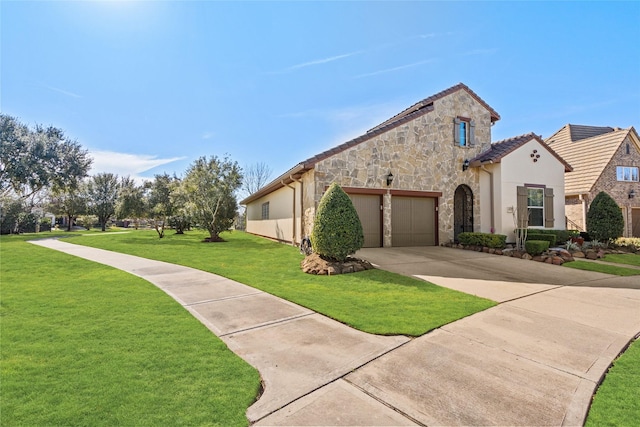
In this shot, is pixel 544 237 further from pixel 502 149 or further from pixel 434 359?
pixel 434 359

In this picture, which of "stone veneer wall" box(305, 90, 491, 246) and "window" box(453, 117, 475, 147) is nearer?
"stone veneer wall" box(305, 90, 491, 246)

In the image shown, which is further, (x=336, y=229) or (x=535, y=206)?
(x=535, y=206)

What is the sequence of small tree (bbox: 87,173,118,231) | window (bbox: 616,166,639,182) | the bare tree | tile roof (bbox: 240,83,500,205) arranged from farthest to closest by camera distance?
the bare tree → small tree (bbox: 87,173,118,231) → window (bbox: 616,166,639,182) → tile roof (bbox: 240,83,500,205)

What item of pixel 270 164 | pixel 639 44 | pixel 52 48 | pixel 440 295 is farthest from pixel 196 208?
pixel 270 164

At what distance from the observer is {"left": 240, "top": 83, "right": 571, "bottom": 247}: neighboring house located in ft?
38.2

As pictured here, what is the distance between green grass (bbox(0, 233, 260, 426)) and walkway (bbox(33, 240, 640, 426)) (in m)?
0.30

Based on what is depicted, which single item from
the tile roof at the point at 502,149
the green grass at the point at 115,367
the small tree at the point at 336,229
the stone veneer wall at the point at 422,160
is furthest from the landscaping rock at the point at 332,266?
the tile roof at the point at 502,149

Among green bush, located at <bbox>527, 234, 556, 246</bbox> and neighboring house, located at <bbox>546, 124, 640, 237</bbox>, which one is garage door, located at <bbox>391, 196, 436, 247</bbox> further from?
neighboring house, located at <bbox>546, 124, 640, 237</bbox>

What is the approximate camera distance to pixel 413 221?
41.3ft

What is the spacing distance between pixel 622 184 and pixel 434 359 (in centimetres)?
2420

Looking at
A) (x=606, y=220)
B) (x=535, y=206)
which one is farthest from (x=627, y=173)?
(x=535, y=206)

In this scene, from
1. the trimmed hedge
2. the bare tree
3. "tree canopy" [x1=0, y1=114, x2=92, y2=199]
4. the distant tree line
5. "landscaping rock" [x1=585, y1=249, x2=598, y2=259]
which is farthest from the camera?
the bare tree

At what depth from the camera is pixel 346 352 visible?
10.5 feet

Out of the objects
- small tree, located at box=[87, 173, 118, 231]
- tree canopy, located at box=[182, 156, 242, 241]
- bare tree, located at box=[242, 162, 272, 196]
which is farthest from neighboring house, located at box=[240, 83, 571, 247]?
small tree, located at box=[87, 173, 118, 231]
